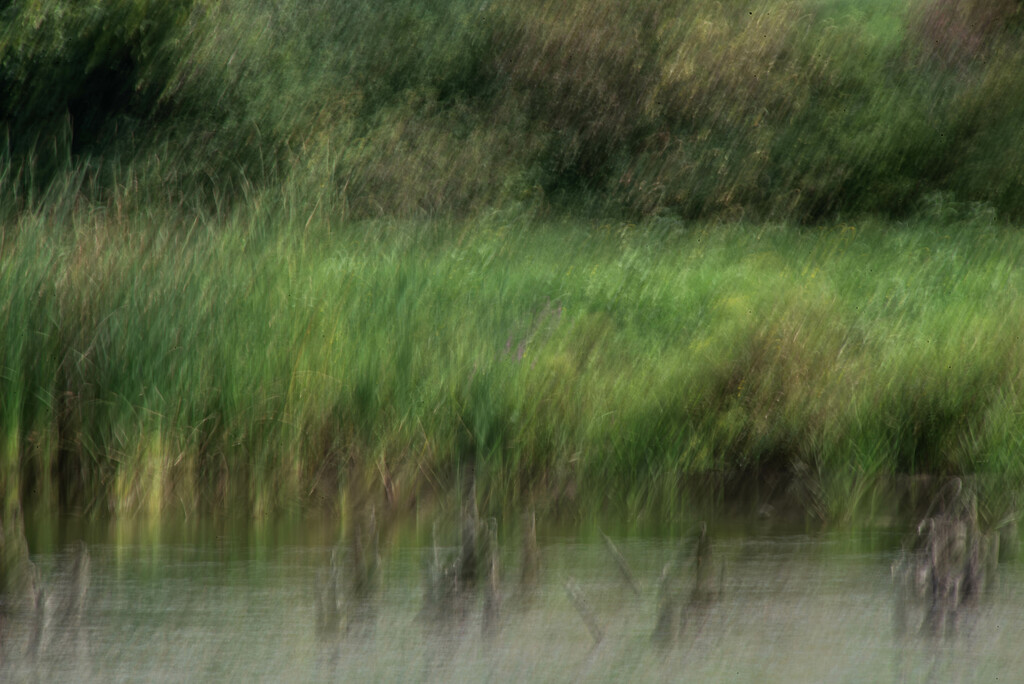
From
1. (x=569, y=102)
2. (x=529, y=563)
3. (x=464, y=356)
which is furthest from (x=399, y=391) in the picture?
(x=569, y=102)

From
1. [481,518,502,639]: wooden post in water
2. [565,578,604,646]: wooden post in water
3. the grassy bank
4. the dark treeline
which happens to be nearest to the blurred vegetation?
the grassy bank

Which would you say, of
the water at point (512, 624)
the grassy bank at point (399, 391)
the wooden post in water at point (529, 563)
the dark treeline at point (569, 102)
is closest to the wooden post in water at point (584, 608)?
the water at point (512, 624)

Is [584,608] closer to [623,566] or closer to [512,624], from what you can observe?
[512,624]

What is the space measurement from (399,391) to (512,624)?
1.45 meters

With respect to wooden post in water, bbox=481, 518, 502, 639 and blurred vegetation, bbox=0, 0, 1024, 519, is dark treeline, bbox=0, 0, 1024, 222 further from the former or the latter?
wooden post in water, bbox=481, 518, 502, 639

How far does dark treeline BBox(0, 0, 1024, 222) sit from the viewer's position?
16984 millimetres

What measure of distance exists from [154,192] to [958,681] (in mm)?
12836

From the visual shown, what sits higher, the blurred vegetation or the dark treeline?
the blurred vegetation

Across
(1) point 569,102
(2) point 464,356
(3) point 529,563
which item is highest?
(2) point 464,356

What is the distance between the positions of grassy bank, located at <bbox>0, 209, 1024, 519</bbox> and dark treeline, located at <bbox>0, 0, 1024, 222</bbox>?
10.6 metres

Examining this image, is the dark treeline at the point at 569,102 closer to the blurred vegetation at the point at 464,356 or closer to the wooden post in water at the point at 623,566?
the blurred vegetation at the point at 464,356

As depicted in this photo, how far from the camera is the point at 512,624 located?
3812 millimetres

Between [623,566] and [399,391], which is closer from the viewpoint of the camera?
[623,566]

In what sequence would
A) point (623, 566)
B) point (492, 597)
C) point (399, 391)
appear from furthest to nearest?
1. point (399, 391)
2. point (623, 566)
3. point (492, 597)
